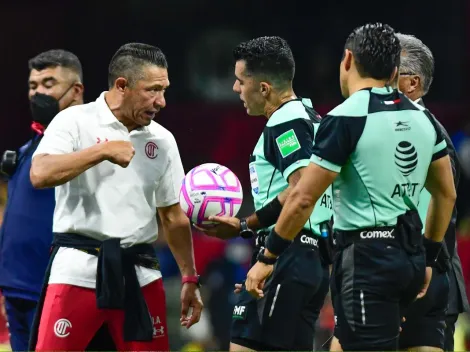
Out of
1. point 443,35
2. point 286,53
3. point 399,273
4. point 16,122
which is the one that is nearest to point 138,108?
point 286,53

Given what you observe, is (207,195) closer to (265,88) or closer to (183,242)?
(183,242)

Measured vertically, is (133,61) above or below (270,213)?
above

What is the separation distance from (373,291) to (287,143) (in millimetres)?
955

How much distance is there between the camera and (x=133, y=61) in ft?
19.0

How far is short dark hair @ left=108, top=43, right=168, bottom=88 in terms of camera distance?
18.9 ft

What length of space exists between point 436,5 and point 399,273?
13.0m

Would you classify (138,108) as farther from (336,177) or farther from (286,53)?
(336,177)

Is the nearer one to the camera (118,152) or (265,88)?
(118,152)

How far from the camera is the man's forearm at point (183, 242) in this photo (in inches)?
237

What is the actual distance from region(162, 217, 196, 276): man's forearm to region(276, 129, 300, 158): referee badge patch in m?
0.85

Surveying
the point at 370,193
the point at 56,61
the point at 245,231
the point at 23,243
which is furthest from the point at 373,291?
the point at 56,61

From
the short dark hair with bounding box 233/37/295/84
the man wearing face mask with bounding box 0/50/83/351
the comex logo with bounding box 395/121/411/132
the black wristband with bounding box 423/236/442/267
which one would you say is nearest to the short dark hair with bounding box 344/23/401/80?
the comex logo with bounding box 395/121/411/132

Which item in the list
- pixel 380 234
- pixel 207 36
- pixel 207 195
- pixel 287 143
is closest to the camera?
pixel 380 234

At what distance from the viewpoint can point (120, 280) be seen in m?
5.50
